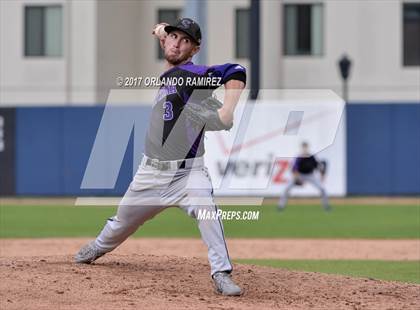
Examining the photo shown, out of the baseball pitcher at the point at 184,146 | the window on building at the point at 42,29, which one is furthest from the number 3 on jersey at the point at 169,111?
the window on building at the point at 42,29

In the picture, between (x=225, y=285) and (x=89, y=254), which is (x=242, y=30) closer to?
(x=89, y=254)

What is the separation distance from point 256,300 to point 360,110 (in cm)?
2180

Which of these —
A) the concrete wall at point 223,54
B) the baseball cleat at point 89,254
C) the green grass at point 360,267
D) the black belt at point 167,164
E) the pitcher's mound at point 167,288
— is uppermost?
the concrete wall at point 223,54

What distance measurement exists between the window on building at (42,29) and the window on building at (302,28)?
8.84 m

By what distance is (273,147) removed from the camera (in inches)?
1115

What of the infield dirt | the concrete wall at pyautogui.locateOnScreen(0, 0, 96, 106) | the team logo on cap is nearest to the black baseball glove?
the team logo on cap

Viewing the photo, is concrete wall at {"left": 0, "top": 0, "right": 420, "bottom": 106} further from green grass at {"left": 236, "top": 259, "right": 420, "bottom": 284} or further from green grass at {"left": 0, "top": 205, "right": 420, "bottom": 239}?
green grass at {"left": 236, "top": 259, "right": 420, "bottom": 284}

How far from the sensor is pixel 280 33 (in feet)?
121

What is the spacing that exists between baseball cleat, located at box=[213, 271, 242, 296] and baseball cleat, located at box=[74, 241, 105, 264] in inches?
57.3

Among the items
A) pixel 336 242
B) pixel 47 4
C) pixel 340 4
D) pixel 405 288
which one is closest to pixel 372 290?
pixel 405 288

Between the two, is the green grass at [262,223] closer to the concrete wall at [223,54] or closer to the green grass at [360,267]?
the green grass at [360,267]

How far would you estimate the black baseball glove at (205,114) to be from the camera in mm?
8211

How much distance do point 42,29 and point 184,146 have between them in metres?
30.1

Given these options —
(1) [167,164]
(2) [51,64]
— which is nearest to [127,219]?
(1) [167,164]
